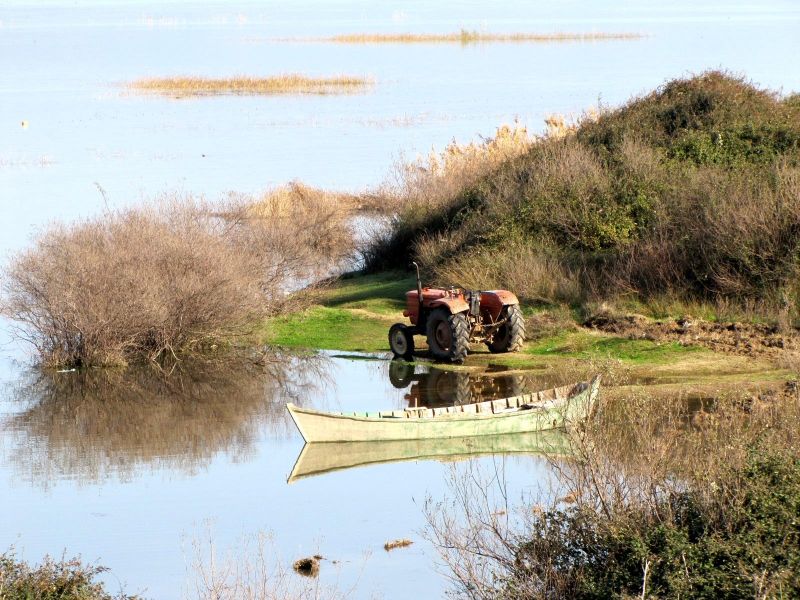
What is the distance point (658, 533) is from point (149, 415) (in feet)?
46.4

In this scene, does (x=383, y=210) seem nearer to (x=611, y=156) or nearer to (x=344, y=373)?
(x=611, y=156)

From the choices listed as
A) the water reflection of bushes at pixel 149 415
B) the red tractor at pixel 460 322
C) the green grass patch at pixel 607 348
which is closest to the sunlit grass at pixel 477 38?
the green grass patch at pixel 607 348

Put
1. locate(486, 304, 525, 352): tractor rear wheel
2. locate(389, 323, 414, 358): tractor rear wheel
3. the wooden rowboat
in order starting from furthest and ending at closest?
locate(389, 323, 414, 358): tractor rear wheel → locate(486, 304, 525, 352): tractor rear wheel → the wooden rowboat

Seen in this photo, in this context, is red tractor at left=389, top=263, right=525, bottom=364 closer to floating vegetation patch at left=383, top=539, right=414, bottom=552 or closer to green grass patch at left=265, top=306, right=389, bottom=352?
green grass patch at left=265, top=306, right=389, bottom=352

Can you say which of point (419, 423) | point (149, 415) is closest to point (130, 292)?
point (149, 415)

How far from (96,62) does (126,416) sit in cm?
11121

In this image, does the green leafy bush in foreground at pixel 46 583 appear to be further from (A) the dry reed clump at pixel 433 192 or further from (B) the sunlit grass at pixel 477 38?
(B) the sunlit grass at pixel 477 38

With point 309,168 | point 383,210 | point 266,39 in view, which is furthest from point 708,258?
point 266,39

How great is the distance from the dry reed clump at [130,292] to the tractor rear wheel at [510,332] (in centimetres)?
579

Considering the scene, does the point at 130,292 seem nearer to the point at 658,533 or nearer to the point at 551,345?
the point at 551,345

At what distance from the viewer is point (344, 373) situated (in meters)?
27.1

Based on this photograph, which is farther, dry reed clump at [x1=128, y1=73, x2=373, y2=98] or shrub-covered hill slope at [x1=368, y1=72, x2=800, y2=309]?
dry reed clump at [x1=128, y1=73, x2=373, y2=98]

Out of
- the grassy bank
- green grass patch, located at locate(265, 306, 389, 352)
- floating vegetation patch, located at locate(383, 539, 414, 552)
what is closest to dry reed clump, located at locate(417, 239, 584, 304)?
the grassy bank

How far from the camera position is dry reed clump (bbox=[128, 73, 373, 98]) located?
9256cm
